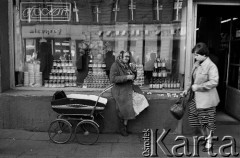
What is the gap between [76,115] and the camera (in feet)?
17.7

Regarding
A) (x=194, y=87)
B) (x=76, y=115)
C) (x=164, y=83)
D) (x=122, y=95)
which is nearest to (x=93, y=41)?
(x=122, y=95)

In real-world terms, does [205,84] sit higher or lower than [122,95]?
higher

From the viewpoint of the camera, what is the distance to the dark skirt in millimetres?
5133

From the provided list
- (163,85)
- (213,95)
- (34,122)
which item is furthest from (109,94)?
(213,95)

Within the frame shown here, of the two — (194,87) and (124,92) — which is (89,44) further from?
(194,87)

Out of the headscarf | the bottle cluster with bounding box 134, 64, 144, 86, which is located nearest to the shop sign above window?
the headscarf

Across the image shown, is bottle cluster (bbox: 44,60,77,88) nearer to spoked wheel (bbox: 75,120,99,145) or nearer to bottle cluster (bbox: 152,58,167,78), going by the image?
spoked wheel (bbox: 75,120,99,145)

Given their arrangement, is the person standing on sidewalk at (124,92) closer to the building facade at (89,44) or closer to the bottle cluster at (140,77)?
the building facade at (89,44)

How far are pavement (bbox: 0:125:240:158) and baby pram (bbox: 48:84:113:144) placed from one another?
0.17 meters

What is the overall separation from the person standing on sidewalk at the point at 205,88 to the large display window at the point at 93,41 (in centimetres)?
138

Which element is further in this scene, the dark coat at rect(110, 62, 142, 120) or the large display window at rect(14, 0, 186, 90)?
the large display window at rect(14, 0, 186, 90)

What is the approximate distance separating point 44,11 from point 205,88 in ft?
12.8

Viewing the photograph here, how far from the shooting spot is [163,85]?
6.53 m

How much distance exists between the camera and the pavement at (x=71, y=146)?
5.03 m
